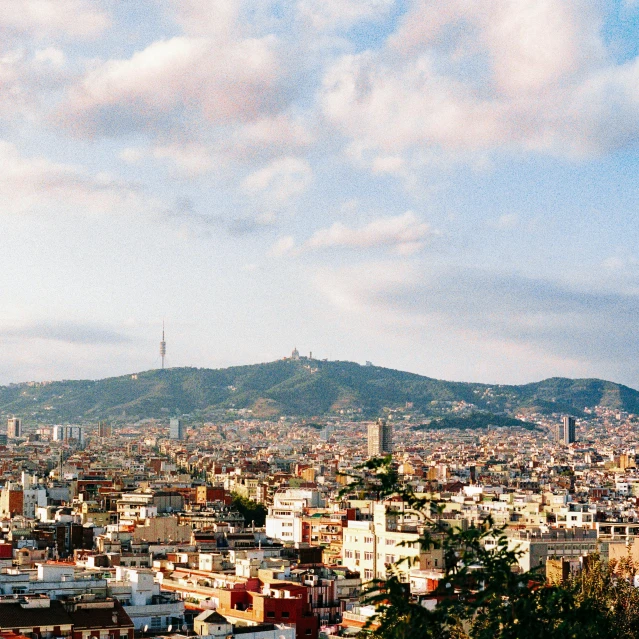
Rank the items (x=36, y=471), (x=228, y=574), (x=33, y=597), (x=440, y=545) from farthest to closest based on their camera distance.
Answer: (x=36, y=471)
(x=228, y=574)
(x=33, y=597)
(x=440, y=545)

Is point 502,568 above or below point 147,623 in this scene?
above

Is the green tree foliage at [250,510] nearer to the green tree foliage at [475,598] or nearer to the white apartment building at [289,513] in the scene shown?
the white apartment building at [289,513]

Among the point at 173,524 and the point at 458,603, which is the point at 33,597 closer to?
the point at 458,603

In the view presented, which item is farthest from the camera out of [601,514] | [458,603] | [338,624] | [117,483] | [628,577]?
[117,483]

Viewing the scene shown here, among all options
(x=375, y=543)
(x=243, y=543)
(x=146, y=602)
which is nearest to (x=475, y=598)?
(x=146, y=602)

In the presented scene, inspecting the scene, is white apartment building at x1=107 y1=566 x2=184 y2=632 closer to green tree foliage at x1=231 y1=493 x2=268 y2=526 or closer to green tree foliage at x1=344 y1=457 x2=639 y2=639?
green tree foliage at x1=344 y1=457 x2=639 y2=639

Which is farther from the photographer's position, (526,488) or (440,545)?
(526,488)

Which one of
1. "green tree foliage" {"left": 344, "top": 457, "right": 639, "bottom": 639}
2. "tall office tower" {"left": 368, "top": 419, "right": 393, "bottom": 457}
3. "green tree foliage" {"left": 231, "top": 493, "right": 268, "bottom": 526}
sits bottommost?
"green tree foliage" {"left": 231, "top": 493, "right": 268, "bottom": 526}

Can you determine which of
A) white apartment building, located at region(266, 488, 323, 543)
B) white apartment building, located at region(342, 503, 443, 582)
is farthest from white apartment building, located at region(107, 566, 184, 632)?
white apartment building, located at region(266, 488, 323, 543)

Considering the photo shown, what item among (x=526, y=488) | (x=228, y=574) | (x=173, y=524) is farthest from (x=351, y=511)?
(x=526, y=488)
